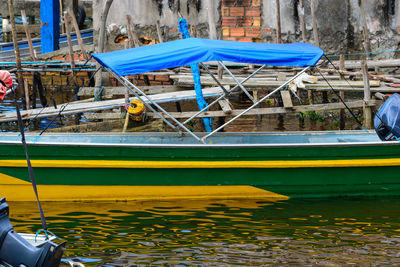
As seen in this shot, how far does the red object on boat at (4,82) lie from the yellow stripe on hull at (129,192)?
2823 millimetres

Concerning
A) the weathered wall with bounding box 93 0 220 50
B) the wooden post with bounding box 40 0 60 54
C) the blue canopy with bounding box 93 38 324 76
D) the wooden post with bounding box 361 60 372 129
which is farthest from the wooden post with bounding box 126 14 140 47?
the wooden post with bounding box 40 0 60 54

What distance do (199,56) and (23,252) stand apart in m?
3.98

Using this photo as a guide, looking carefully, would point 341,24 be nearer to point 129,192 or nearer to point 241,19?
point 241,19

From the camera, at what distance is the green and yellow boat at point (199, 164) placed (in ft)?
27.4

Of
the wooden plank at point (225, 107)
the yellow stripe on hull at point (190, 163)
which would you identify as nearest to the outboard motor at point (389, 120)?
the yellow stripe on hull at point (190, 163)

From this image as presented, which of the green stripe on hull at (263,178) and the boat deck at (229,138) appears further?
the boat deck at (229,138)

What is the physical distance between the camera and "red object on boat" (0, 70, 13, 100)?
6.04 m

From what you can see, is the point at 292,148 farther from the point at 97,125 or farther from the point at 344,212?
the point at 97,125

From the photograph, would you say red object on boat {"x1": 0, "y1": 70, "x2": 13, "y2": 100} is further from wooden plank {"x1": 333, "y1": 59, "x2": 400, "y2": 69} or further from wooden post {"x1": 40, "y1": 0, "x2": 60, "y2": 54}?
wooden post {"x1": 40, "y1": 0, "x2": 60, "y2": 54}

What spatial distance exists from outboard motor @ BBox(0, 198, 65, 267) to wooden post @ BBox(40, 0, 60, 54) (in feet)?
43.5

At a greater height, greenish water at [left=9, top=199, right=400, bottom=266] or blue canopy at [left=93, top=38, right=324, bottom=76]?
blue canopy at [left=93, top=38, right=324, bottom=76]

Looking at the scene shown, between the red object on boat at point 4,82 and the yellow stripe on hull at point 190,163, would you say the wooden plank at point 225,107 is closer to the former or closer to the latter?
the yellow stripe on hull at point 190,163

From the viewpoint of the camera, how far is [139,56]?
834cm

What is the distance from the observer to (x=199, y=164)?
336 inches
